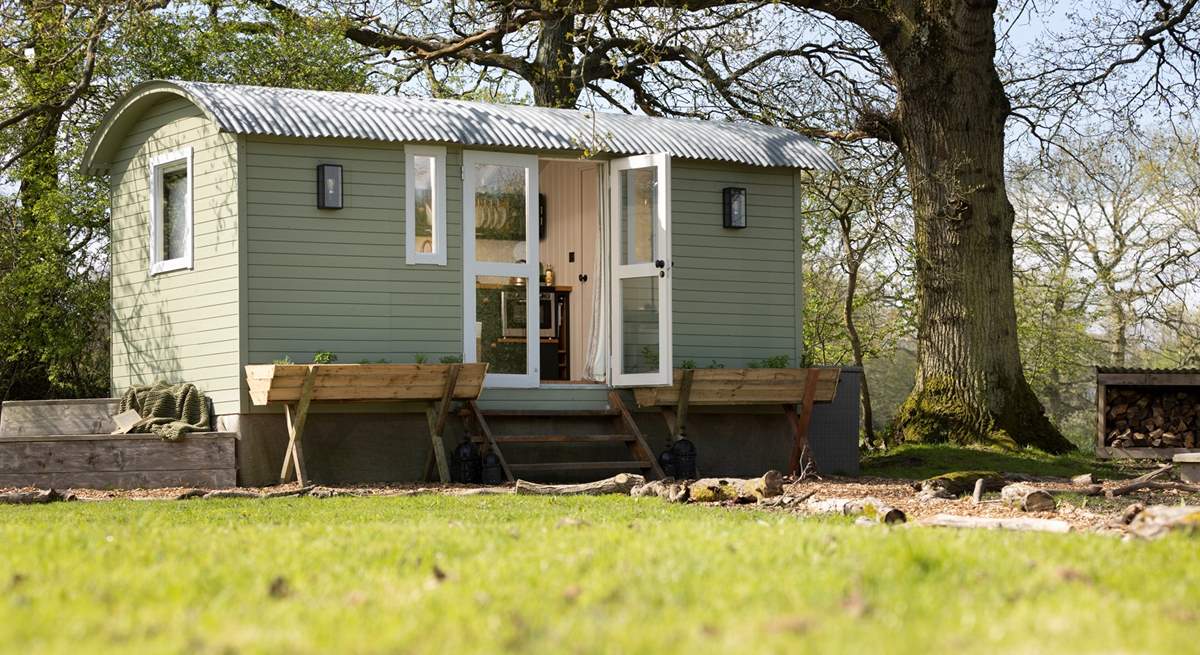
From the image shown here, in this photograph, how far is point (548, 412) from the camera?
12.7 m

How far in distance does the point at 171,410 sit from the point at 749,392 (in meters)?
4.97

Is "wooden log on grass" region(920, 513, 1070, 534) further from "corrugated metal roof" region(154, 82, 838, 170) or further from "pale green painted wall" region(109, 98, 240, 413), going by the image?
"pale green painted wall" region(109, 98, 240, 413)

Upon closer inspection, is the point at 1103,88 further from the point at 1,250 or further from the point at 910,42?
the point at 1,250

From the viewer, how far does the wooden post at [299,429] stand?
11.1m

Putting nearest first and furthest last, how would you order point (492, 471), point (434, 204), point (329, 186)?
point (492, 471), point (329, 186), point (434, 204)

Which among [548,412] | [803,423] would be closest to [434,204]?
[548,412]

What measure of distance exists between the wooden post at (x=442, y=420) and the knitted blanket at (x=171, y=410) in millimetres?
1810

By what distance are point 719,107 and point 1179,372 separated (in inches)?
269

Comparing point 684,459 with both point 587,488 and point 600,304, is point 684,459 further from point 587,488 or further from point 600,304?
point 587,488

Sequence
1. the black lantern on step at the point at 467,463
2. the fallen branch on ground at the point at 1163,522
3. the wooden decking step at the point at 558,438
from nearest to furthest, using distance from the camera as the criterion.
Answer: the fallen branch on ground at the point at 1163,522
the black lantern on step at the point at 467,463
the wooden decking step at the point at 558,438

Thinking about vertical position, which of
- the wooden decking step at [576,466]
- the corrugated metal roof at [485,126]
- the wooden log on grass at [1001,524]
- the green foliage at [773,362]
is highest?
the corrugated metal roof at [485,126]

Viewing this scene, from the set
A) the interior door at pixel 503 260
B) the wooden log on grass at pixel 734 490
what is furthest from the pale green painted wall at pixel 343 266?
the wooden log on grass at pixel 734 490

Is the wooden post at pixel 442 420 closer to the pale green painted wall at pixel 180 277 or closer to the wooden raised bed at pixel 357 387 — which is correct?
the wooden raised bed at pixel 357 387

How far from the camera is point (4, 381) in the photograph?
55.7ft
